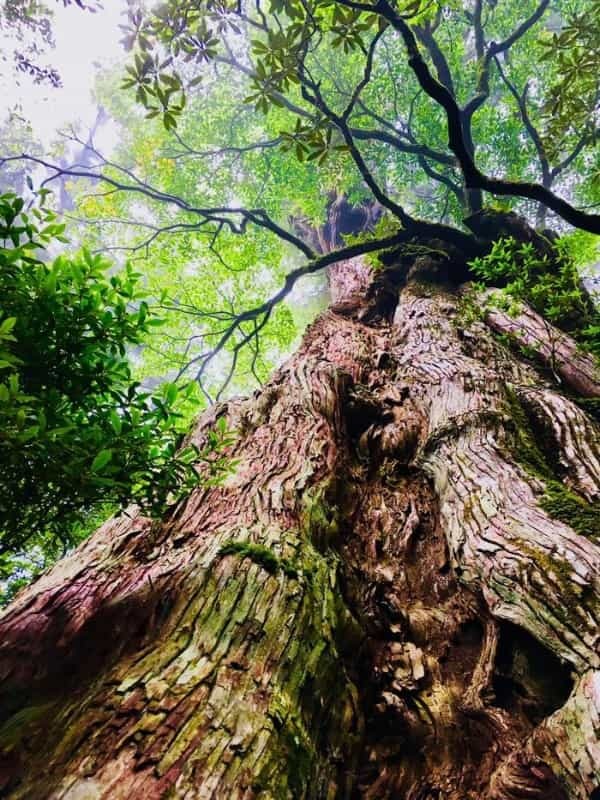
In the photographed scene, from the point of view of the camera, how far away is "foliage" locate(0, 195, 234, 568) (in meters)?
1.51

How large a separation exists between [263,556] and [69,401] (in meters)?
0.99

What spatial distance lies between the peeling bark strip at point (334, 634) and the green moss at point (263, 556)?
0.01 metres

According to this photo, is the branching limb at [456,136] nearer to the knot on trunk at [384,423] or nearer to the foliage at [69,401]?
the knot on trunk at [384,423]

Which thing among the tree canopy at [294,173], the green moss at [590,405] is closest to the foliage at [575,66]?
the tree canopy at [294,173]

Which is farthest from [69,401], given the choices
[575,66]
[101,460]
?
[575,66]

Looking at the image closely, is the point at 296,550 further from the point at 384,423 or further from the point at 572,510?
the point at 384,423

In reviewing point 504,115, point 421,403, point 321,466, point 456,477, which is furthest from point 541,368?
point 504,115

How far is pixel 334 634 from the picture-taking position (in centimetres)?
187

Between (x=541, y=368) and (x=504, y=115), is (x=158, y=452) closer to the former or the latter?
(x=541, y=368)

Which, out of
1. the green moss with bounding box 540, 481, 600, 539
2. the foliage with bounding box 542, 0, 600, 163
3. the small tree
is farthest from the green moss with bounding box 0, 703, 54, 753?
the foliage with bounding box 542, 0, 600, 163

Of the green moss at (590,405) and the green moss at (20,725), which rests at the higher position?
the green moss at (590,405)

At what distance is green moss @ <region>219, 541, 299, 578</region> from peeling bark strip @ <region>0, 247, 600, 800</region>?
0.01 m

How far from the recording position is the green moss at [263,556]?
75.6 inches

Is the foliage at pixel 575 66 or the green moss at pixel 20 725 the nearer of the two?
the green moss at pixel 20 725
